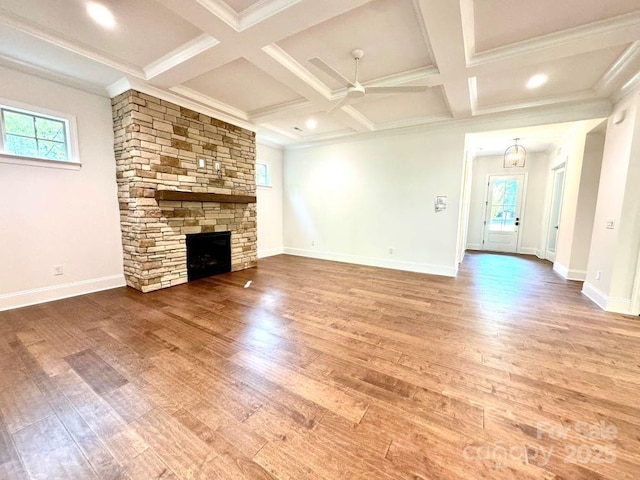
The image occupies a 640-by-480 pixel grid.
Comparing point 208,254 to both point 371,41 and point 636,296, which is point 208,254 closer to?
point 371,41

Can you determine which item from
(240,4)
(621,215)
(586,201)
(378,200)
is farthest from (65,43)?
(586,201)

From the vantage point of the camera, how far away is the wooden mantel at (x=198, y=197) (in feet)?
12.6

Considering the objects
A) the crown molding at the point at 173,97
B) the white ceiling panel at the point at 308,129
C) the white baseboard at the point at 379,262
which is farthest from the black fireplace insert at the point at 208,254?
Answer: the white ceiling panel at the point at 308,129

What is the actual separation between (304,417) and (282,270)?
3.79 metres

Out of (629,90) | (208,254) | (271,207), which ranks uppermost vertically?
(629,90)

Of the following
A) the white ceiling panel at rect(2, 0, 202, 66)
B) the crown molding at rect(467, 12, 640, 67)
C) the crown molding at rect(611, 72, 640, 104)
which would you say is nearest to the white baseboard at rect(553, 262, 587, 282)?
the crown molding at rect(611, 72, 640, 104)

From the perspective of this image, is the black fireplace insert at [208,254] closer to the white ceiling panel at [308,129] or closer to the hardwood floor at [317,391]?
the hardwood floor at [317,391]

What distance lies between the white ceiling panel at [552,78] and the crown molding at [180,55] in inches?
128

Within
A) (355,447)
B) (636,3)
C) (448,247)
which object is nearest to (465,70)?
(636,3)

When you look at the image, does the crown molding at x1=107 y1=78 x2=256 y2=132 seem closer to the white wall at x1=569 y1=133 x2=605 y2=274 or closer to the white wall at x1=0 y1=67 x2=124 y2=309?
the white wall at x1=0 y1=67 x2=124 y2=309

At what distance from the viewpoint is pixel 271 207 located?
22.3 ft

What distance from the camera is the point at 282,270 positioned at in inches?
210

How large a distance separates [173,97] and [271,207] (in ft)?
10.8

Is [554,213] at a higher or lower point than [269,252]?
higher
